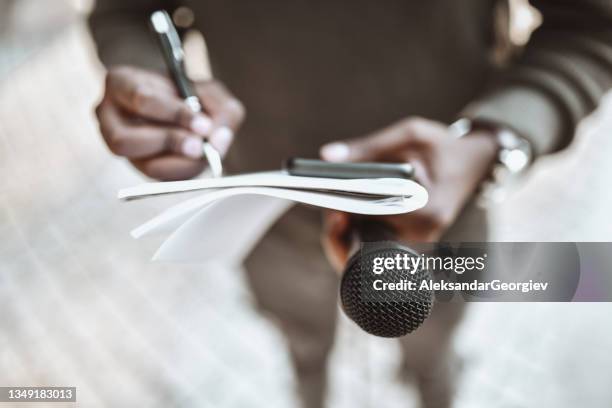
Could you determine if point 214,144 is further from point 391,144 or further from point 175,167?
point 391,144

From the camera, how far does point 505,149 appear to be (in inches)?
21.1

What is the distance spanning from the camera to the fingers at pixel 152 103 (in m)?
0.45

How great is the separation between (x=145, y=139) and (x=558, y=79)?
0.43m

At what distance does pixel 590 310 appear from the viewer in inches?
43.0

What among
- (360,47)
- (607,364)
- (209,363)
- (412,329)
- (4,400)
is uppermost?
(360,47)

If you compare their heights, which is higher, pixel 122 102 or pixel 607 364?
pixel 122 102

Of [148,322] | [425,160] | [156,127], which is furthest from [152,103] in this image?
[148,322]

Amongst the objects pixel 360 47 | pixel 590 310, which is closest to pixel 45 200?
pixel 360 47

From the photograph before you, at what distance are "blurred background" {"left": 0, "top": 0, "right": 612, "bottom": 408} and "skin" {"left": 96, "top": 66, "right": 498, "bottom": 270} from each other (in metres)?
0.50

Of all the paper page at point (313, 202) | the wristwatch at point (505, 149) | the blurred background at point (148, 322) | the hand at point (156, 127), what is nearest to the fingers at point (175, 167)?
the hand at point (156, 127)

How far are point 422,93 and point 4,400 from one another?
0.57 metres

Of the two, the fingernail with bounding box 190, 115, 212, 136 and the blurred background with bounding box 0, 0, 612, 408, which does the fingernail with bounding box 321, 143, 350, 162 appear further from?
the blurred background with bounding box 0, 0, 612, 408

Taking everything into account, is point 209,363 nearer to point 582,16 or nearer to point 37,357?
point 37,357

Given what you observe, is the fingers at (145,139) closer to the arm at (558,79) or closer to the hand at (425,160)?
the hand at (425,160)
